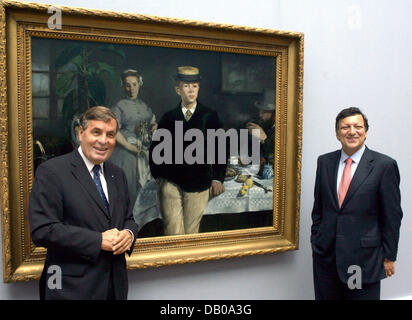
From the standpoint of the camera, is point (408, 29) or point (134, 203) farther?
point (408, 29)

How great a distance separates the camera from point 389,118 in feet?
11.5

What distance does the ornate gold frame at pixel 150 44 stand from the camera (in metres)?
2.31

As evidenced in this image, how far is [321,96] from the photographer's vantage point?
3254 millimetres

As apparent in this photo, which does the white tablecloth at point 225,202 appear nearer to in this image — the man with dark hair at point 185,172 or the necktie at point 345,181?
the man with dark hair at point 185,172

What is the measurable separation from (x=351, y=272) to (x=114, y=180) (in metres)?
1.63

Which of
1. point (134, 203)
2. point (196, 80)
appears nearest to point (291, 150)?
point (196, 80)

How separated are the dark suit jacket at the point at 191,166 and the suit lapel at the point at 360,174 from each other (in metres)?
0.95

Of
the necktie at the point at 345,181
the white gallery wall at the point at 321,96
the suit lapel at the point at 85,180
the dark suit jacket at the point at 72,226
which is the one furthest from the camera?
the white gallery wall at the point at 321,96

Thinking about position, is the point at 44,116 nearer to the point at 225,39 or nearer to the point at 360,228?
the point at 225,39

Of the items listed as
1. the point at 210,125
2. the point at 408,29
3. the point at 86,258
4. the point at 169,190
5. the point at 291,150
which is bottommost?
the point at 86,258

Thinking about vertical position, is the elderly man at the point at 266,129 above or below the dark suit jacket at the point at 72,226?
above

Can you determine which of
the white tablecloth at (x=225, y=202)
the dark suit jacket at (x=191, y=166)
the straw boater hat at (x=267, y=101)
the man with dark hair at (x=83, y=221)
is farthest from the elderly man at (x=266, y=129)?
the man with dark hair at (x=83, y=221)

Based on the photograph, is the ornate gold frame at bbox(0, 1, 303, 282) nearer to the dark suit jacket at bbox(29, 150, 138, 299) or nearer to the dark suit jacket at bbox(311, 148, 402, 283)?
the dark suit jacket at bbox(29, 150, 138, 299)

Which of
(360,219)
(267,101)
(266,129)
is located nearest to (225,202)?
(266,129)
